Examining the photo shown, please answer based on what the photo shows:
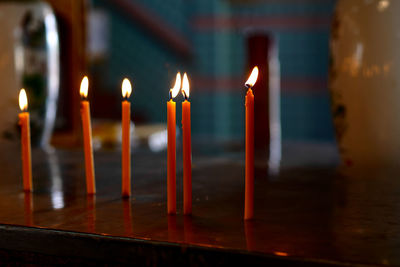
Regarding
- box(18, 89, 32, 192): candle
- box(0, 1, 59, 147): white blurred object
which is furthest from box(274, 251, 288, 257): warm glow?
box(0, 1, 59, 147): white blurred object

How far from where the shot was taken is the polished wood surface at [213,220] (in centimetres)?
37

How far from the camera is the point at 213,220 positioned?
47 cm

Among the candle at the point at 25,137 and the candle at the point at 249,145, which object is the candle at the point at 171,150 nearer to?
the candle at the point at 249,145

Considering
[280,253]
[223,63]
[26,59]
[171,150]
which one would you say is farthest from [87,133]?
[223,63]

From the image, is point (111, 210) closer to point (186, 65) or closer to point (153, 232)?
point (153, 232)

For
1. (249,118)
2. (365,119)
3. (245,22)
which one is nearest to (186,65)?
(245,22)

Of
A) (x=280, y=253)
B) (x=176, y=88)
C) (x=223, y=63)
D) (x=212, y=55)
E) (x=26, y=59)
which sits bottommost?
(x=280, y=253)

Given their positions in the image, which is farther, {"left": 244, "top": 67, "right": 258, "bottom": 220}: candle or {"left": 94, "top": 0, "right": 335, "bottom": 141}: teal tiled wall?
{"left": 94, "top": 0, "right": 335, "bottom": 141}: teal tiled wall

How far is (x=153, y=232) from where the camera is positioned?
0.42m

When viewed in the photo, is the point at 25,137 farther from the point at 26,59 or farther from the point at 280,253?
the point at 26,59

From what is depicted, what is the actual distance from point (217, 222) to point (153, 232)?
0.07 metres

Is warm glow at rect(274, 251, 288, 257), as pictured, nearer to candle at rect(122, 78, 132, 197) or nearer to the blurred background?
candle at rect(122, 78, 132, 197)

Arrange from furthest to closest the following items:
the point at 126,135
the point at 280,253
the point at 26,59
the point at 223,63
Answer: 1. the point at 223,63
2. the point at 26,59
3. the point at 126,135
4. the point at 280,253

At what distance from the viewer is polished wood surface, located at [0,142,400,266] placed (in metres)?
0.37
